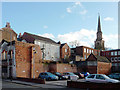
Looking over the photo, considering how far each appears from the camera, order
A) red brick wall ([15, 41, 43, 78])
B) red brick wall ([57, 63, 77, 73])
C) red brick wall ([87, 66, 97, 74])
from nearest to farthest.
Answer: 1. red brick wall ([15, 41, 43, 78])
2. red brick wall ([57, 63, 77, 73])
3. red brick wall ([87, 66, 97, 74])

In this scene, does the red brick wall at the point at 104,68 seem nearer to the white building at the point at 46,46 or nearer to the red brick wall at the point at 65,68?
the red brick wall at the point at 65,68

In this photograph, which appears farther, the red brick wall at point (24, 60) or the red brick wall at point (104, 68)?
the red brick wall at point (104, 68)

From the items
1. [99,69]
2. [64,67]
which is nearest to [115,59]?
[99,69]

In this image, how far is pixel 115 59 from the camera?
6294 cm

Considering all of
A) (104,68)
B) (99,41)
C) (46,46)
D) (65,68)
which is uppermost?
(99,41)

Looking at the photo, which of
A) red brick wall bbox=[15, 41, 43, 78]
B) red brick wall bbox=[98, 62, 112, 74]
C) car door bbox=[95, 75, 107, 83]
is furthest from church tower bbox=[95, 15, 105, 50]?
car door bbox=[95, 75, 107, 83]

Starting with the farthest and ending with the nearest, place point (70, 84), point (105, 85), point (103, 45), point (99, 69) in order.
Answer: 1. point (103, 45)
2. point (99, 69)
3. point (70, 84)
4. point (105, 85)

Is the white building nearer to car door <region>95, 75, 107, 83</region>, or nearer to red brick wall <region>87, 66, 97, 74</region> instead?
red brick wall <region>87, 66, 97, 74</region>

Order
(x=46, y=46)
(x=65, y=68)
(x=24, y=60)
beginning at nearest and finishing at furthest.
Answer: (x=24, y=60) → (x=65, y=68) → (x=46, y=46)

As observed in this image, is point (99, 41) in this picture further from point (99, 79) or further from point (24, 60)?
point (99, 79)

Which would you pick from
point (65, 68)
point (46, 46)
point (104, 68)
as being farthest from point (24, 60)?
point (104, 68)

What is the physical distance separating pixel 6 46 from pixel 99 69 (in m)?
27.1

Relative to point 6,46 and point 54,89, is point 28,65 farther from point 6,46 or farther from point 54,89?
point 54,89

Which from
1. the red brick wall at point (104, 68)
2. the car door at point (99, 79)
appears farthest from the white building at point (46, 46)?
the car door at point (99, 79)
